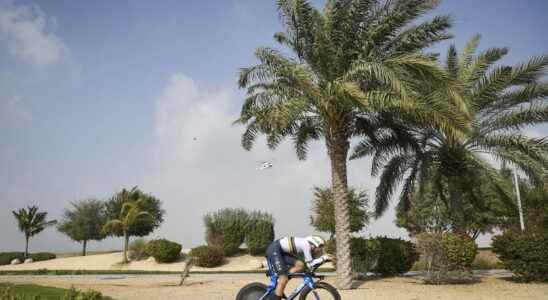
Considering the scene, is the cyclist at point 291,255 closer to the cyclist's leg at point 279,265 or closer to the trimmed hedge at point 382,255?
the cyclist's leg at point 279,265

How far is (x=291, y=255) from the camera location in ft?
26.3

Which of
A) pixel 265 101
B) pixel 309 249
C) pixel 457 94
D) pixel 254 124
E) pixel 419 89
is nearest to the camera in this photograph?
pixel 309 249

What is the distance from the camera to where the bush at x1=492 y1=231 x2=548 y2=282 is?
15266mm

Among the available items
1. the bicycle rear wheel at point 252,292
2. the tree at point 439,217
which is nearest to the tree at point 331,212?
the tree at point 439,217

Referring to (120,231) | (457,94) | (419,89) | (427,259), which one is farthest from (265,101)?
(120,231)

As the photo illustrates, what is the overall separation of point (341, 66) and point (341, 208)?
4778mm

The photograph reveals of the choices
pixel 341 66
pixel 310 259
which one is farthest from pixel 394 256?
pixel 310 259

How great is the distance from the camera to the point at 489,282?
16.3m

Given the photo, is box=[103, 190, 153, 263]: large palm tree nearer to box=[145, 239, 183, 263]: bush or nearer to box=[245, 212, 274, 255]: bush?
box=[145, 239, 183, 263]: bush

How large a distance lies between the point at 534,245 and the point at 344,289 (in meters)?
6.75

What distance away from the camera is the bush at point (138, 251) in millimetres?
34941

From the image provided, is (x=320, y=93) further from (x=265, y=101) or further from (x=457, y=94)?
(x=457, y=94)

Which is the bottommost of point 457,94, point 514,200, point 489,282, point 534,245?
point 489,282

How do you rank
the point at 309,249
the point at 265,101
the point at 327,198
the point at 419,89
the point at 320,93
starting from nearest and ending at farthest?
the point at 309,249 < the point at 320,93 < the point at 419,89 < the point at 265,101 < the point at 327,198
